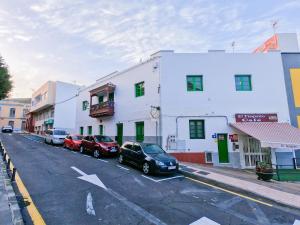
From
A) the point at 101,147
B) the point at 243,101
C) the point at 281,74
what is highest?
the point at 281,74

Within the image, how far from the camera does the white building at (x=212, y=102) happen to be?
14.9 m

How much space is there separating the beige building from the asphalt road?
172 ft

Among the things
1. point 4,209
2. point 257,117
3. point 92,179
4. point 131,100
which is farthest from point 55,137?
point 257,117

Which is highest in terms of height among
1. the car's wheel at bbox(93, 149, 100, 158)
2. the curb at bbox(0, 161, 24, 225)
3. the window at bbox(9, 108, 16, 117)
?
the window at bbox(9, 108, 16, 117)

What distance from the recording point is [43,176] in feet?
28.0

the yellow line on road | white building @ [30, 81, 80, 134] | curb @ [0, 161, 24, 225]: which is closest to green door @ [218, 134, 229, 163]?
the yellow line on road

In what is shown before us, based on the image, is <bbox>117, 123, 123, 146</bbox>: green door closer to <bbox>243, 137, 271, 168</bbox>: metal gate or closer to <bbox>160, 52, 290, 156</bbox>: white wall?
<bbox>160, 52, 290, 156</bbox>: white wall

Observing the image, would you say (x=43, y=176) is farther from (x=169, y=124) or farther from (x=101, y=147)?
(x=169, y=124)

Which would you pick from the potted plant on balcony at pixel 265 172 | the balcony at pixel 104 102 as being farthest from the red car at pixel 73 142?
the potted plant on balcony at pixel 265 172

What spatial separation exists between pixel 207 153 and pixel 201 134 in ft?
5.03

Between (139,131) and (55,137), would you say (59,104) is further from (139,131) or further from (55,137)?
(139,131)

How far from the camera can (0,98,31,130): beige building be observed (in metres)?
50.1

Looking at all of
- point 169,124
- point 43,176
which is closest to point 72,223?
point 43,176

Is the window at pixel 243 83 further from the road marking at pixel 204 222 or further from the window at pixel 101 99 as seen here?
the window at pixel 101 99
